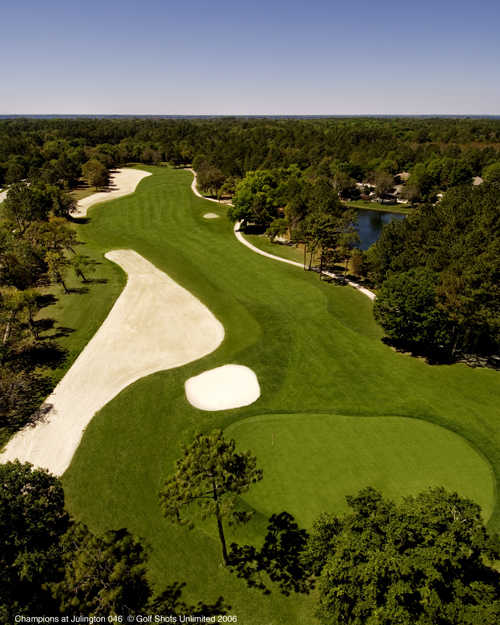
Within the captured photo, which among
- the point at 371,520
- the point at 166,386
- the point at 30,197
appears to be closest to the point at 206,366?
the point at 166,386

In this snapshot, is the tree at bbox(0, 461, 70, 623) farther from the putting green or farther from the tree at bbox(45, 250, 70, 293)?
the tree at bbox(45, 250, 70, 293)

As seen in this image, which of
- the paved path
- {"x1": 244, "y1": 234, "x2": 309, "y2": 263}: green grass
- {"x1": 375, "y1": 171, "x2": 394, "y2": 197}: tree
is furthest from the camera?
{"x1": 375, "y1": 171, "x2": 394, "y2": 197}: tree

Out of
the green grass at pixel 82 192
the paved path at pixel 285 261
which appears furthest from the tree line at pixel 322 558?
the green grass at pixel 82 192

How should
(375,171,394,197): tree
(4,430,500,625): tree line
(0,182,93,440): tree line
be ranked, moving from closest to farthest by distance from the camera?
(4,430,500,625): tree line < (0,182,93,440): tree line < (375,171,394,197): tree

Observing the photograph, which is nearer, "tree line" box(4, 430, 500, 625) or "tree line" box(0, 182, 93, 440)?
"tree line" box(4, 430, 500, 625)

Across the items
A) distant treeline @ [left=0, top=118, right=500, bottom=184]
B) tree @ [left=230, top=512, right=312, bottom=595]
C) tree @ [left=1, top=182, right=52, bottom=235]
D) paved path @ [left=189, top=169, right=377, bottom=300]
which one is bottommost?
tree @ [left=230, top=512, right=312, bottom=595]

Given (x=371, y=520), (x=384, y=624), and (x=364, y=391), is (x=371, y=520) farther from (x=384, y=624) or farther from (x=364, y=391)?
(x=364, y=391)

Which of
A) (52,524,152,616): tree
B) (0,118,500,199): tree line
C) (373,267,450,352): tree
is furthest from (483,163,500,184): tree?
(52,524,152,616): tree
